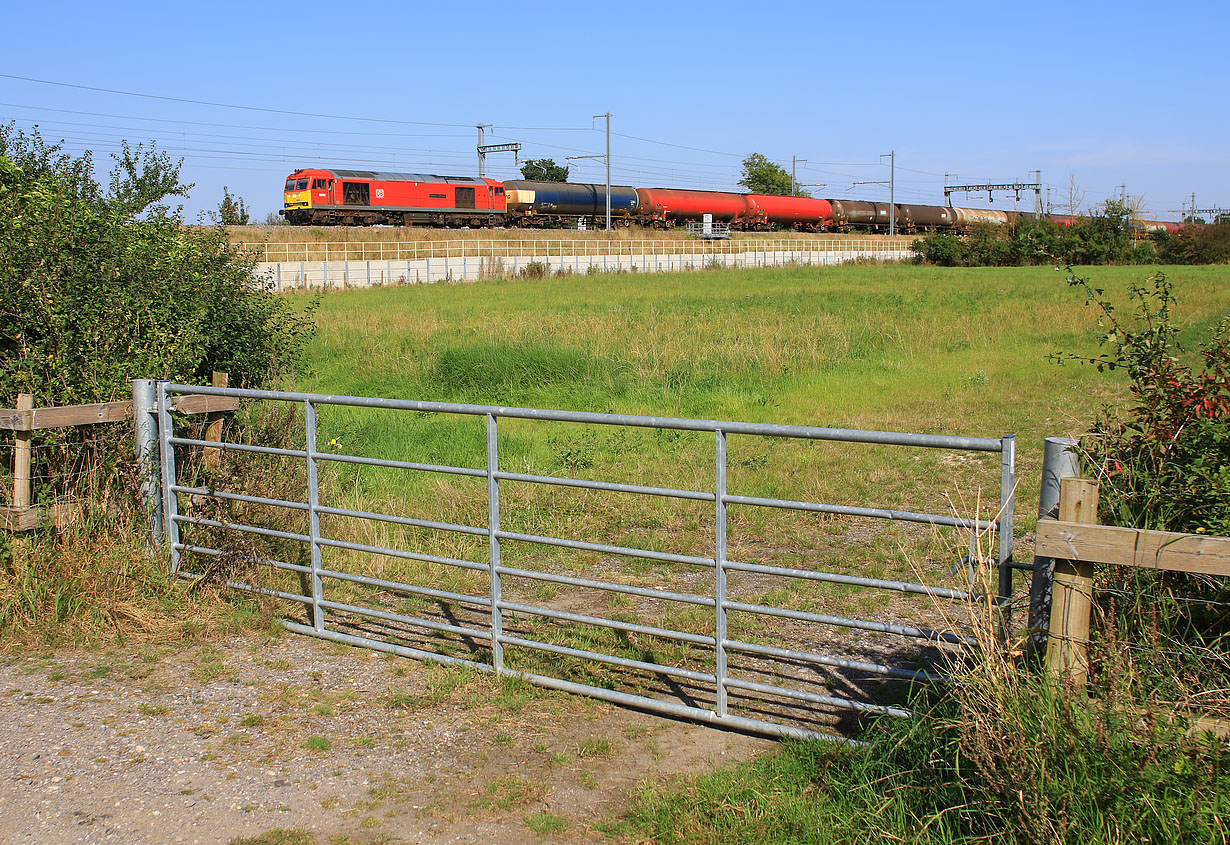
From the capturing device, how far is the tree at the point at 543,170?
11712 centimetres

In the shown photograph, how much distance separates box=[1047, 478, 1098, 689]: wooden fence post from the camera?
10.9 ft

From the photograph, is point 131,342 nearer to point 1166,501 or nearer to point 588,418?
point 588,418

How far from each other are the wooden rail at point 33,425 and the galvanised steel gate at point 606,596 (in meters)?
0.31

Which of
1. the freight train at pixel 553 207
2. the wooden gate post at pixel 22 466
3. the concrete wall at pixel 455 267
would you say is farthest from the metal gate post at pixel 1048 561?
the freight train at pixel 553 207

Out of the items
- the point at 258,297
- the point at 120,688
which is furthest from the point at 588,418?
the point at 258,297

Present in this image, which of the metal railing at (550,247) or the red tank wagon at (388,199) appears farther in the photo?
the red tank wagon at (388,199)

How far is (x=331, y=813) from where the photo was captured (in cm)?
385

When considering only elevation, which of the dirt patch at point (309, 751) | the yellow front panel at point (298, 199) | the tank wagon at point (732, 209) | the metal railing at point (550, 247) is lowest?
the dirt patch at point (309, 751)

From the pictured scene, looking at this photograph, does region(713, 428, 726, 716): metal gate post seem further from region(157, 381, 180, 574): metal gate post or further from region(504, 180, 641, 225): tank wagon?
region(504, 180, 641, 225): tank wagon

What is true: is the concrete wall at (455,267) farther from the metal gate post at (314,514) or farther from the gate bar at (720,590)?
the gate bar at (720,590)

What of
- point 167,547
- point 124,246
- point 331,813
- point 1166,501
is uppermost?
A: point 124,246

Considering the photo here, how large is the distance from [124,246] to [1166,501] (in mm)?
6922

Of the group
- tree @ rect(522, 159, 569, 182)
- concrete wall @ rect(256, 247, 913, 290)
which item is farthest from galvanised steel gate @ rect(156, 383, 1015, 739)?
tree @ rect(522, 159, 569, 182)

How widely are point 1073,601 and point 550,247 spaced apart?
196 feet
